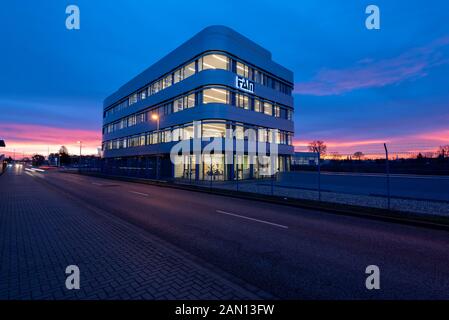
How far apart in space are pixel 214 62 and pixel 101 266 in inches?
1079

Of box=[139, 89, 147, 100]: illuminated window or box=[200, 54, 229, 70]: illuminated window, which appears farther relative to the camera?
box=[139, 89, 147, 100]: illuminated window

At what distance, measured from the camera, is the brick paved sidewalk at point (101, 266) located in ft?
11.3

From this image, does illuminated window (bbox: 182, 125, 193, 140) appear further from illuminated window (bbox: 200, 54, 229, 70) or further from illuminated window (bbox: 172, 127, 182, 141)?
illuminated window (bbox: 200, 54, 229, 70)

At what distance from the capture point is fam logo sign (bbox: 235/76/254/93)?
2811 centimetres

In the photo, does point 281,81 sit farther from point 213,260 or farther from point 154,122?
point 213,260

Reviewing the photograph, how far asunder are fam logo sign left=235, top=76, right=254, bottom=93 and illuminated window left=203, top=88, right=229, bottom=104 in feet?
7.68

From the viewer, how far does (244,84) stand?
1145 inches

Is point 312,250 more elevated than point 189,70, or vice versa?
point 189,70

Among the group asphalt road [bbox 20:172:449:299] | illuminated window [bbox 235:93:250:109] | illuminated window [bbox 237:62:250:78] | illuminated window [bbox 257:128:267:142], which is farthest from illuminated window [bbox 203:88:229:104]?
asphalt road [bbox 20:172:449:299]

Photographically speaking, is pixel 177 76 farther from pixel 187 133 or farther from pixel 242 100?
pixel 242 100

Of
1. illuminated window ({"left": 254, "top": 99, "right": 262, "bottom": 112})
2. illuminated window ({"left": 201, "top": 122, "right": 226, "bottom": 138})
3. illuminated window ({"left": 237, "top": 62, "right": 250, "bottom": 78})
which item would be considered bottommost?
illuminated window ({"left": 201, "top": 122, "right": 226, "bottom": 138})

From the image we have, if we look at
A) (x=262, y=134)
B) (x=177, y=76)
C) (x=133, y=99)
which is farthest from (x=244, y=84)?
(x=133, y=99)

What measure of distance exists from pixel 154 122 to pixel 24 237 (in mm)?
32226
